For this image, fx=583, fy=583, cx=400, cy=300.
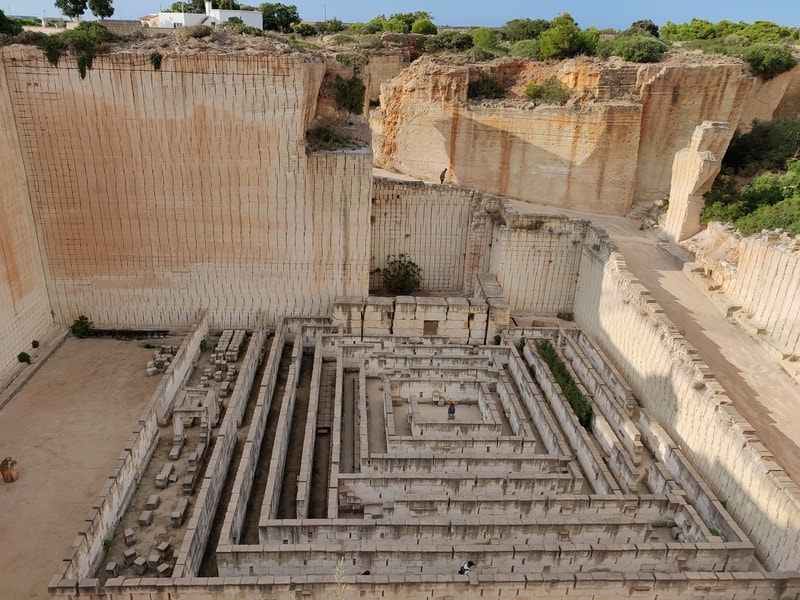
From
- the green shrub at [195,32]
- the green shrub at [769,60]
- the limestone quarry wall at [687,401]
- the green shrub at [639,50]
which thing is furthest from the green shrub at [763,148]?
the green shrub at [195,32]

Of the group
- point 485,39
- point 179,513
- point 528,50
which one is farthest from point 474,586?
point 485,39

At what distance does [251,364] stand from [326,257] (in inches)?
146

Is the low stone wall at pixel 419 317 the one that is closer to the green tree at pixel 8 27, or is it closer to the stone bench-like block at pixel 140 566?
the stone bench-like block at pixel 140 566

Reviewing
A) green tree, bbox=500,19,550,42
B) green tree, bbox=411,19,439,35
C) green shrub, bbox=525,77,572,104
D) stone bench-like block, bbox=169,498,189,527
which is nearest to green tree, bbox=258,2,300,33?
green tree, bbox=411,19,439,35

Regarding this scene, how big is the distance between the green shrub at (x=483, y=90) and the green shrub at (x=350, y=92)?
7.01m

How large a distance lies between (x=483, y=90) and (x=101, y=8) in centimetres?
1698

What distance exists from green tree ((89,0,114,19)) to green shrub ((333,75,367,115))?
559 inches

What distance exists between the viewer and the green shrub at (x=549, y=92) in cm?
2286

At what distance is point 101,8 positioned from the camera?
83.3 ft

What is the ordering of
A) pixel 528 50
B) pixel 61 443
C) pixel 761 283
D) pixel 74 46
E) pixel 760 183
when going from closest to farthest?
pixel 61 443
pixel 74 46
pixel 761 283
pixel 760 183
pixel 528 50

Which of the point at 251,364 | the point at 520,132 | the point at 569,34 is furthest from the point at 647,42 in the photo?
the point at 251,364

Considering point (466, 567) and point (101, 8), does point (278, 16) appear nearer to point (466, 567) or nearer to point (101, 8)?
point (101, 8)

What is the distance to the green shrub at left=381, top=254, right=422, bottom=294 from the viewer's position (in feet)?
61.7

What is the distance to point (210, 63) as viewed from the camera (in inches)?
565
